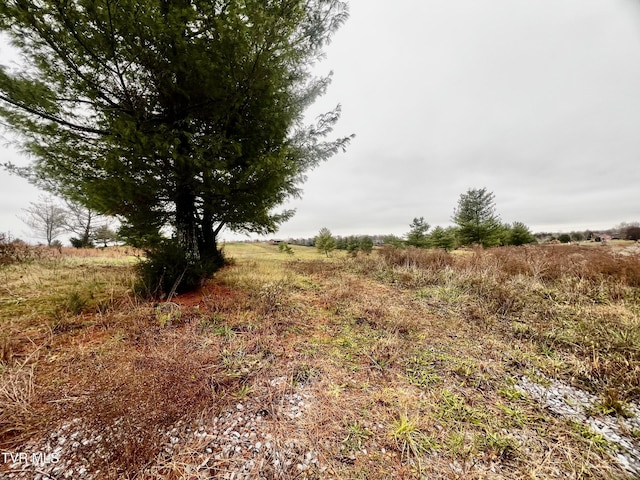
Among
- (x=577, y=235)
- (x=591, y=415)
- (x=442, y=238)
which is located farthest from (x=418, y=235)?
(x=577, y=235)

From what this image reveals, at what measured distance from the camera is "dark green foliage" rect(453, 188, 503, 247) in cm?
1934

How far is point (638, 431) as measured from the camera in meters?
1.77

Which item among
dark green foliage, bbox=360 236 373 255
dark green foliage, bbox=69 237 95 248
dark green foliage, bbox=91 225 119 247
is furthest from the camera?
dark green foliage, bbox=91 225 119 247

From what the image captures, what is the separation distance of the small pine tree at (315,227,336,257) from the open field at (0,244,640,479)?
17.2 metres

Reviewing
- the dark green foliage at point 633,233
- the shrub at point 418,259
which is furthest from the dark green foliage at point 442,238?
the dark green foliage at point 633,233

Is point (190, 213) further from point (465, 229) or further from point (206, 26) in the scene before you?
point (465, 229)

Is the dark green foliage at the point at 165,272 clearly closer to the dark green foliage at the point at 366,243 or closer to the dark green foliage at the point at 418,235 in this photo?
the dark green foliage at the point at 366,243

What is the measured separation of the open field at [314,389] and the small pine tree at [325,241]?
1724 centimetres

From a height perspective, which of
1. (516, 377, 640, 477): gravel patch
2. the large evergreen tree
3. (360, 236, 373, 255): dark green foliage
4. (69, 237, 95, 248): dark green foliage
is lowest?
(516, 377, 640, 477): gravel patch

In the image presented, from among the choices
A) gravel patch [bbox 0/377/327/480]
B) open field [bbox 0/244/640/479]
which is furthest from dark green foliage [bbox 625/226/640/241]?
gravel patch [bbox 0/377/327/480]

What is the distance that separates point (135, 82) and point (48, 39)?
3.49ft

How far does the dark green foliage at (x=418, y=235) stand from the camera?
68.5 feet

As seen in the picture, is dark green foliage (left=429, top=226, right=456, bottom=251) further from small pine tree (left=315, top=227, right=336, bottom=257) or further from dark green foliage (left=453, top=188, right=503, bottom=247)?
small pine tree (left=315, top=227, right=336, bottom=257)

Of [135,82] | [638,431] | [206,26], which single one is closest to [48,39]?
[135,82]
